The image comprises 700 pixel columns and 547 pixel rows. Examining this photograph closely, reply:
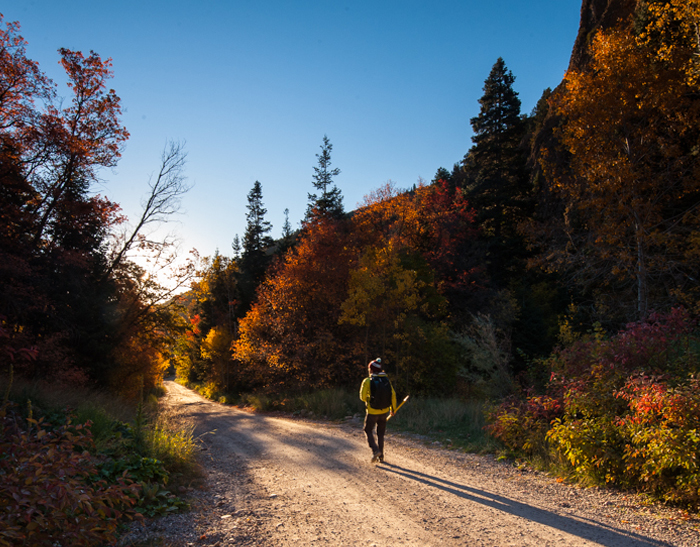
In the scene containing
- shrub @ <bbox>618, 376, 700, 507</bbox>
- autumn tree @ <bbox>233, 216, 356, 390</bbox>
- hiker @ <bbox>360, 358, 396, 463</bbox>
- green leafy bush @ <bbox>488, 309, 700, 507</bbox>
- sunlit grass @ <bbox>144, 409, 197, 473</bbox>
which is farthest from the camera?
autumn tree @ <bbox>233, 216, 356, 390</bbox>

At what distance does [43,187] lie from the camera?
14.3 metres

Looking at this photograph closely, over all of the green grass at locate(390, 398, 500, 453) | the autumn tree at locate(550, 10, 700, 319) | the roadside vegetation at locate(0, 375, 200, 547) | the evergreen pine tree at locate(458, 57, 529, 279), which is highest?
the evergreen pine tree at locate(458, 57, 529, 279)

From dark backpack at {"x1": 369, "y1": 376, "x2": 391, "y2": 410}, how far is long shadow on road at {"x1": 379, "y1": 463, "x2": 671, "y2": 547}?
1.53 meters

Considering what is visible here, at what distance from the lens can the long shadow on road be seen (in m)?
4.34

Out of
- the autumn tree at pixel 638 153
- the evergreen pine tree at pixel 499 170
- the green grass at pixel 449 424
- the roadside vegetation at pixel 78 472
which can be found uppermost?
the evergreen pine tree at pixel 499 170

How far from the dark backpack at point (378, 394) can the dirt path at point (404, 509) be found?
1093 millimetres

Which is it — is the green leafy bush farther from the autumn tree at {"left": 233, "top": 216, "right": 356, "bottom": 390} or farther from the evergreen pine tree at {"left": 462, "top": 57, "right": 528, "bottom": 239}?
the evergreen pine tree at {"left": 462, "top": 57, "right": 528, "bottom": 239}

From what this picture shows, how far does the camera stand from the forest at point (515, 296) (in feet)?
22.3

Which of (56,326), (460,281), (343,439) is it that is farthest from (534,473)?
(460,281)

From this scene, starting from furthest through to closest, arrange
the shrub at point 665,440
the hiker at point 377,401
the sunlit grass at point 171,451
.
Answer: the hiker at point 377,401
the sunlit grass at point 171,451
the shrub at point 665,440

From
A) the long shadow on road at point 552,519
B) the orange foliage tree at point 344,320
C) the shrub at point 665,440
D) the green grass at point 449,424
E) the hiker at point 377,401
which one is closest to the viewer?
the long shadow on road at point 552,519

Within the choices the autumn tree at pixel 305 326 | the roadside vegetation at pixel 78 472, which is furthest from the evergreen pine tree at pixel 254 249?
the roadside vegetation at pixel 78 472

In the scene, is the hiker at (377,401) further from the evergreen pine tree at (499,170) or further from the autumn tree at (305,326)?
the evergreen pine tree at (499,170)

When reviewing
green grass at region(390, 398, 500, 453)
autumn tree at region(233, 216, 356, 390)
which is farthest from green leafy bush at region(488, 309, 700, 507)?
autumn tree at region(233, 216, 356, 390)
